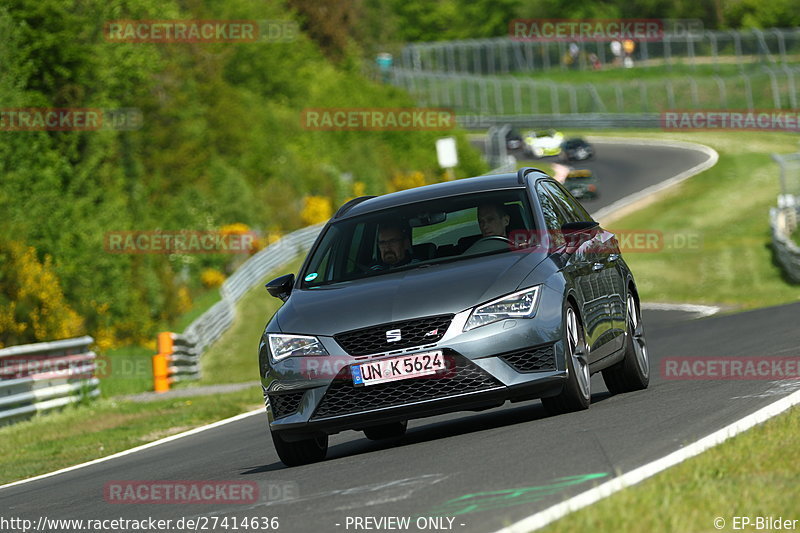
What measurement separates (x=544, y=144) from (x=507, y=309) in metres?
70.9

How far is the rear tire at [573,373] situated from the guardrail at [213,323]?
69.6 feet

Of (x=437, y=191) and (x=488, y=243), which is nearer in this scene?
(x=488, y=243)

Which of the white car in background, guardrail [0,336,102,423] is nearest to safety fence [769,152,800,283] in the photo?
guardrail [0,336,102,423]

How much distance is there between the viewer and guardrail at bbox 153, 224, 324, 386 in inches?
1236

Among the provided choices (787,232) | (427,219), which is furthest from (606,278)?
(787,232)

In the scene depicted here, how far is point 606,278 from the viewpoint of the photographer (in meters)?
11.0

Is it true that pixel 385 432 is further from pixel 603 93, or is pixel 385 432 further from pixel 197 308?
pixel 603 93

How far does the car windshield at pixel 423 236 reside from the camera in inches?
395

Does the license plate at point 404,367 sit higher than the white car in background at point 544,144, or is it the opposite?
the license plate at point 404,367

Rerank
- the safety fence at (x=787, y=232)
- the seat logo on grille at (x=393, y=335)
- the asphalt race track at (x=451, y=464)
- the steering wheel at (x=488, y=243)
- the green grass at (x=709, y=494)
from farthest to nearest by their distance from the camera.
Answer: the safety fence at (x=787, y=232) < the steering wheel at (x=488, y=243) < the seat logo on grille at (x=393, y=335) < the asphalt race track at (x=451, y=464) < the green grass at (x=709, y=494)

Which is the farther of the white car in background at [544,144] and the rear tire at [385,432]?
the white car in background at [544,144]

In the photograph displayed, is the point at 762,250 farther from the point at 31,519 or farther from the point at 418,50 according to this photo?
the point at 418,50

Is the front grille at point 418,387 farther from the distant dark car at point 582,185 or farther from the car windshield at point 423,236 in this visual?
the distant dark car at point 582,185

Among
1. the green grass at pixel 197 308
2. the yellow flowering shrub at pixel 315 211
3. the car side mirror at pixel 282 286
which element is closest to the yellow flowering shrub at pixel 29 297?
the green grass at pixel 197 308
